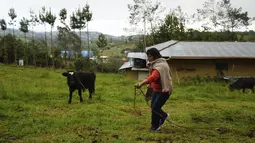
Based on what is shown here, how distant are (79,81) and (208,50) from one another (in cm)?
1425

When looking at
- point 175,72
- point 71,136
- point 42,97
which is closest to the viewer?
point 71,136

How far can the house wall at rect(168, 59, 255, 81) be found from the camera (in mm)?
21422

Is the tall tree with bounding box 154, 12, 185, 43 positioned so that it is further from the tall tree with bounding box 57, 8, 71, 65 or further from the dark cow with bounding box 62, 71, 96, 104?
the dark cow with bounding box 62, 71, 96, 104

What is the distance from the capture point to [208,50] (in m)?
22.4

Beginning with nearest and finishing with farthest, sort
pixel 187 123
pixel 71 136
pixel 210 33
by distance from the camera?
pixel 71 136 < pixel 187 123 < pixel 210 33

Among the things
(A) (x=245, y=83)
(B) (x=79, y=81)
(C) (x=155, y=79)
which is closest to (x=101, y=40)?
(A) (x=245, y=83)

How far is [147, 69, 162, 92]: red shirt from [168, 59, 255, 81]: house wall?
1554cm

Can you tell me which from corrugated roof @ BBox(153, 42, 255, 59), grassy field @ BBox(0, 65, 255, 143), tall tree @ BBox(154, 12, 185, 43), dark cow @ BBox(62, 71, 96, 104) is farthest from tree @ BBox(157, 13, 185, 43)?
grassy field @ BBox(0, 65, 255, 143)

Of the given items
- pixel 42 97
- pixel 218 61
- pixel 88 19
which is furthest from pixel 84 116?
pixel 88 19

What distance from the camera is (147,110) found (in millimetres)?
9297

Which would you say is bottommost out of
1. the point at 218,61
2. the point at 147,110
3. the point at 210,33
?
the point at 147,110

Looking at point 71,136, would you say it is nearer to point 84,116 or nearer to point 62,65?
point 84,116

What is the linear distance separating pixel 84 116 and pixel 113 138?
2279 millimetres

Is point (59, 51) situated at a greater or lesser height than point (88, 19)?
lesser
